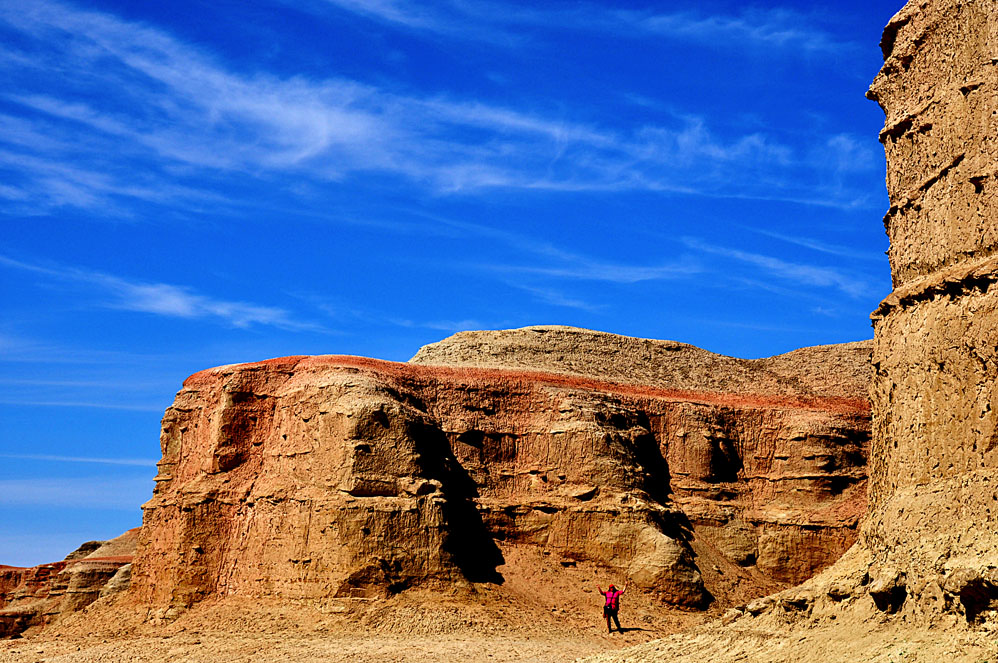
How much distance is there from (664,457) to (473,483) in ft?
27.2

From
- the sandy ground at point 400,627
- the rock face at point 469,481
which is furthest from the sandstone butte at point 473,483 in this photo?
the sandy ground at point 400,627

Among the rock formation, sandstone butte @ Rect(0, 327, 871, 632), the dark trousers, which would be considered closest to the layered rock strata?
the rock formation

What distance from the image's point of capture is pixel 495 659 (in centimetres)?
2723

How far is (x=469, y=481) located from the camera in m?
39.3

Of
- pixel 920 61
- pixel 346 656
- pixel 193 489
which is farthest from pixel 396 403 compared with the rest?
pixel 920 61

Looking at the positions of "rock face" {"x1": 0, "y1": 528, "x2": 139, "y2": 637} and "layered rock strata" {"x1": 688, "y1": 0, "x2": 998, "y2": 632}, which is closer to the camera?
"layered rock strata" {"x1": 688, "y1": 0, "x2": 998, "y2": 632}

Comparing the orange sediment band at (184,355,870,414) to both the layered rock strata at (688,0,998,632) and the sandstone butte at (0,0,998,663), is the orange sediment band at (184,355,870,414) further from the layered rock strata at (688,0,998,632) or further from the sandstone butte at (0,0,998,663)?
the layered rock strata at (688,0,998,632)

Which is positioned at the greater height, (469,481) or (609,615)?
(469,481)

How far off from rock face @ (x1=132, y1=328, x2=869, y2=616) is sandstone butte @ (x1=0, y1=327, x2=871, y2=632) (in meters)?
0.07

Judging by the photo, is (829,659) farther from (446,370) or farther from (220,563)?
(446,370)

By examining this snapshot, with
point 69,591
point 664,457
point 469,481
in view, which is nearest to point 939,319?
point 469,481

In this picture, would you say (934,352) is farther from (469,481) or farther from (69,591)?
(69,591)

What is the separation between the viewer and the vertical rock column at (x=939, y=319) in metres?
13.0

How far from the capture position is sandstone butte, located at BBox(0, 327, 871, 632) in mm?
34562
